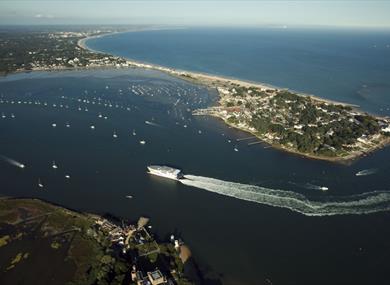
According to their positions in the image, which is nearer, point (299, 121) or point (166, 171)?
point (166, 171)

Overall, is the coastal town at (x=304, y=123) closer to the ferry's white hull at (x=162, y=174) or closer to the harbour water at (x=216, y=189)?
the harbour water at (x=216, y=189)

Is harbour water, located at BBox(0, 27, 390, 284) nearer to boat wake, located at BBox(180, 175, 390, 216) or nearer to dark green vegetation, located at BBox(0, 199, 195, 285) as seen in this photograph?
boat wake, located at BBox(180, 175, 390, 216)

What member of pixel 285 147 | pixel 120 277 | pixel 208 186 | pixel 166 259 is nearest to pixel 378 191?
pixel 285 147

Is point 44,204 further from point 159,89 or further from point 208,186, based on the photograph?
point 159,89

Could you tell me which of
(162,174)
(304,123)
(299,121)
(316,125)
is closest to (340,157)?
(316,125)

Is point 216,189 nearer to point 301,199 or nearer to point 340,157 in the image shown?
point 301,199
